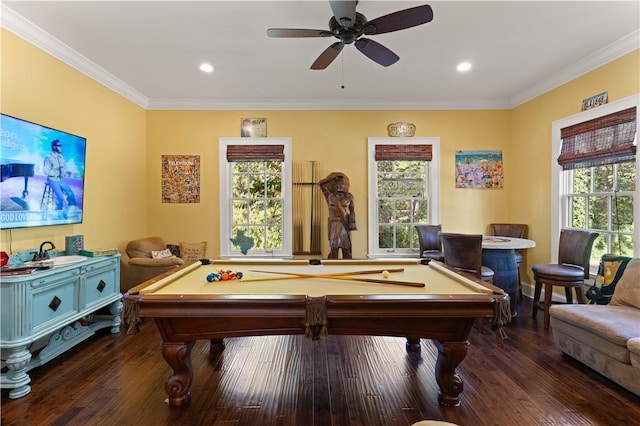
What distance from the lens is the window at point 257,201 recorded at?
4.77 metres

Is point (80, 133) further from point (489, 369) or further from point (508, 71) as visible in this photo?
point (508, 71)

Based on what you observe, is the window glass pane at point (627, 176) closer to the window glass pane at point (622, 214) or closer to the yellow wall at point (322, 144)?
the window glass pane at point (622, 214)

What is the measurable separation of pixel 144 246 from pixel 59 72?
209 centimetres

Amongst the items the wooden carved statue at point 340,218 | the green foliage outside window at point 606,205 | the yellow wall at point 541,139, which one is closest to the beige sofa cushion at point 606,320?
the green foliage outside window at point 606,205

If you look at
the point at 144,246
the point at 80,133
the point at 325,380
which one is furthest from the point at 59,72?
the point at 325,380

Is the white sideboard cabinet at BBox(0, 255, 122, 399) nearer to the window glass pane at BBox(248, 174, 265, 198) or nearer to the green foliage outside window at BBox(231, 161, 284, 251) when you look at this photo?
the green foliage outside window at BBox(231, 161, 284, 251)

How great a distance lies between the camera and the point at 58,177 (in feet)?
9.72

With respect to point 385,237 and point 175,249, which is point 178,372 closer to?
point 175,249

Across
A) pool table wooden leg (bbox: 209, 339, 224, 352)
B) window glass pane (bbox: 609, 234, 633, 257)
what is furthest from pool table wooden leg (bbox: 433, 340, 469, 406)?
window glass pane (bbox: 609, 234, 633, 257)

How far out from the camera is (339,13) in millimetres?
2051

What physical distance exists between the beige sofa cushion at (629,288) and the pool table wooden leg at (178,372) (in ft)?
11.1

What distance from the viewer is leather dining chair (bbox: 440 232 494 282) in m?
3.08

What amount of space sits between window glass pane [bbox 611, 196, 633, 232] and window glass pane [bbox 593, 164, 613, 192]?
147 mm

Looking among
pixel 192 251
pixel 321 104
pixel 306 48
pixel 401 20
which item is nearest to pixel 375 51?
pixel 401 20
